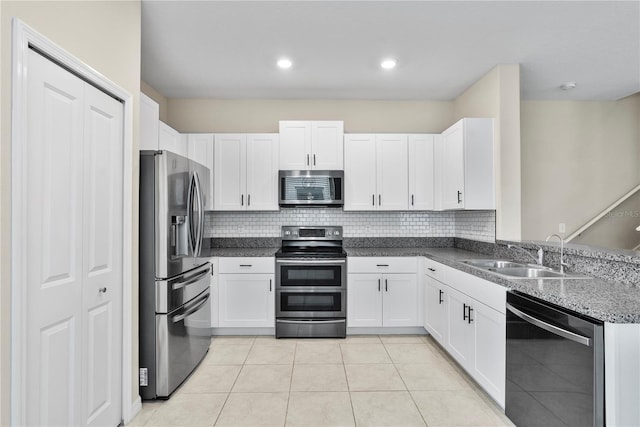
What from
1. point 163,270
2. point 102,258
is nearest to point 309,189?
point 163,270

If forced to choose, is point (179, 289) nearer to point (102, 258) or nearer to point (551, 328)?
point (102, 258)

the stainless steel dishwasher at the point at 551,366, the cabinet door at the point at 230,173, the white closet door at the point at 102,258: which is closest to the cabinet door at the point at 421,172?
the cabinet door at the point at 230,173

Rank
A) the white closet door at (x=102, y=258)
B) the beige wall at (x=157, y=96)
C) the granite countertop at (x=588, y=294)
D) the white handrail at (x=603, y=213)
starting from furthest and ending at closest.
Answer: the white handrail at (x=603, y=213), the beige wall at (x=157, y=96), the white closet door at (x=102, y=258), the granite countertop at (x=588, y=294)

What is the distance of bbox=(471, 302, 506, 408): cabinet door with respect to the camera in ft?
7.13

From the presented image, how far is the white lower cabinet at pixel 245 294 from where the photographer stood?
369cm

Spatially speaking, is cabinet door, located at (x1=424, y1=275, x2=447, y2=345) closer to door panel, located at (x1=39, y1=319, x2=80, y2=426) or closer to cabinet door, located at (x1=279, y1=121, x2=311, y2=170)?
cabinet door, located at (x1=279, y1=121, x2=311, y2=170)

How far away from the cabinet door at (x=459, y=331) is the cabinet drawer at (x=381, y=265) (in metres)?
0.73

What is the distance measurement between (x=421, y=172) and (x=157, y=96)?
326 cm

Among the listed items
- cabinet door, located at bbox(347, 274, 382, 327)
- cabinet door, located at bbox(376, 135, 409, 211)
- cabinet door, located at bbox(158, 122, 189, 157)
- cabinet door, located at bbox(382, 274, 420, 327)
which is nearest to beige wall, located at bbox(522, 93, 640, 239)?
cabinet door, located at bbox(376, 135, 409, 211)

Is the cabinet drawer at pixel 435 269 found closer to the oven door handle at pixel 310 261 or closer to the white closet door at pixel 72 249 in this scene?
the oven door handle at pixel 310 261

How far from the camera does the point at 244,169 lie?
4.00m

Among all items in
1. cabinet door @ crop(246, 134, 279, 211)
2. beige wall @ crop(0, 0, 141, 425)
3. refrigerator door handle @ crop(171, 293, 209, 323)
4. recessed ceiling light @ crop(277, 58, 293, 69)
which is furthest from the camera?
cabinet door @ crop(246, 134, 279, 211)

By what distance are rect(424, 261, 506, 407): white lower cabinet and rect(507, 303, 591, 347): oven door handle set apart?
0.15 meters

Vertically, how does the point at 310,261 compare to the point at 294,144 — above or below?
below
